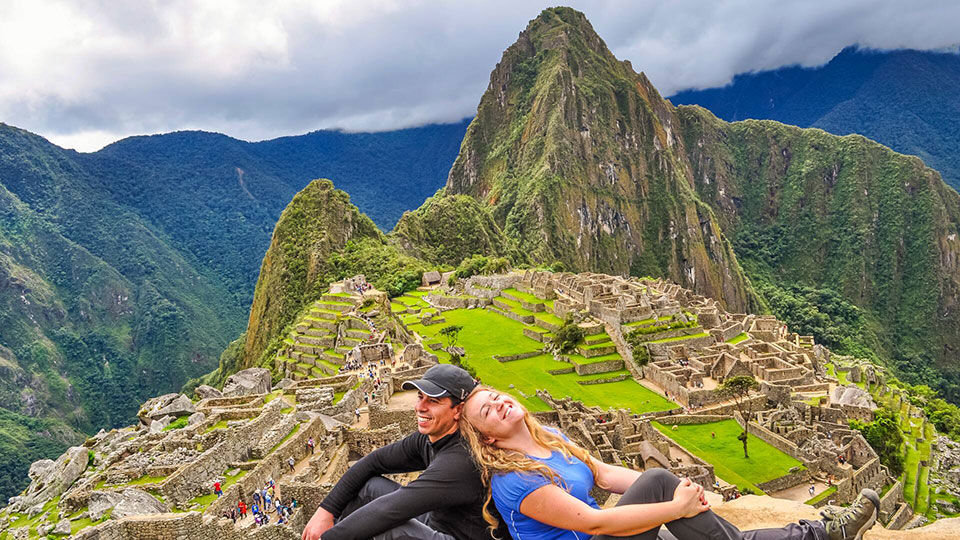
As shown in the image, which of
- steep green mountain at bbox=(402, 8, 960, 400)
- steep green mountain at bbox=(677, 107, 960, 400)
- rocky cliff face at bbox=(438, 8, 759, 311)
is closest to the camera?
steep green mountain at bbox=(402, 8, 960, 400)

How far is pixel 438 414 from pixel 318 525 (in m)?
1.55

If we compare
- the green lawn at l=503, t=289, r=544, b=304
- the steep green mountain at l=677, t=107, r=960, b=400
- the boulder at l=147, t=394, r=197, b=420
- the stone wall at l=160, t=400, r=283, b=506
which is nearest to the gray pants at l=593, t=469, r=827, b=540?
the stone wall at l=160, t=400, r=283, b=506

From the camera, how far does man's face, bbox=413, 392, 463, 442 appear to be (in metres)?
4.93

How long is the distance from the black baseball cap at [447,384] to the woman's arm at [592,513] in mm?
932

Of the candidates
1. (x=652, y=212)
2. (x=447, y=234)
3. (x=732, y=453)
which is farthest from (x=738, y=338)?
(x=652, y=212)

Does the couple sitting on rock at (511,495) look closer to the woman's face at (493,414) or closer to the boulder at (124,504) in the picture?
the woman's face at (493,414)

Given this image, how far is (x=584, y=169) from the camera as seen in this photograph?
501 feet

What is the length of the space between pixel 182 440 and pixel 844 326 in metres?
138

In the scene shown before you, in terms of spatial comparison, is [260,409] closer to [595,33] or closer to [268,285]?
[268,285]

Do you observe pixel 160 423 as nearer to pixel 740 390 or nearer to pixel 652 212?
pixel 740 390

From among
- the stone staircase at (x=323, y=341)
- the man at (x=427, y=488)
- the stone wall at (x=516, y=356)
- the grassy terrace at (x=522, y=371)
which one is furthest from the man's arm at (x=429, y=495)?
the stone wall at (x=516, y=356)

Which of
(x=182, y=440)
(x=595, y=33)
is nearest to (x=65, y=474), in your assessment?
(x=182, y=440)

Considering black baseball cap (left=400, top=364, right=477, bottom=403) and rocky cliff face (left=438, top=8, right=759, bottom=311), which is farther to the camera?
rocky cliff face (left=438, top=8, right=759, bottom=311)

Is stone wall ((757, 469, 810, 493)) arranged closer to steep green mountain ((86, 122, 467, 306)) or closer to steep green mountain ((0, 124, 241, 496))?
steep green mountain ((0, 124, 241, 496))
